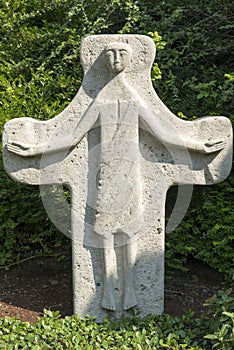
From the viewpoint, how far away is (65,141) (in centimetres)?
311

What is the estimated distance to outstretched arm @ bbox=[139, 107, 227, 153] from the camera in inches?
123

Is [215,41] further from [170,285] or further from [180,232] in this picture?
[170,285]

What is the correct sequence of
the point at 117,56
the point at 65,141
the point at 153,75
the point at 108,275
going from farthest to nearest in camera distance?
the point at 153,75 < the point at 108,275 < the point at 65,141 < the point at 117,56

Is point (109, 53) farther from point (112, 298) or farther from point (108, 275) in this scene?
point (112, 298)

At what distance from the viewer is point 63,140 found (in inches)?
123

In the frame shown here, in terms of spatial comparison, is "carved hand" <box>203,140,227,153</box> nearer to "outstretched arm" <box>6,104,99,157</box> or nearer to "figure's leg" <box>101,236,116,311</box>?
"outstretched arm" <box>6,104,99,157</box>

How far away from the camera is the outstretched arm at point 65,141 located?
308cm

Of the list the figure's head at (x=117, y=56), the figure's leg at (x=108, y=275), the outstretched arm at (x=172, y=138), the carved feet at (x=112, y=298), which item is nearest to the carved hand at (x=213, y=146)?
the outstretched arm at (x=172, y=138)

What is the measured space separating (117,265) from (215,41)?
Answer: 2.39 m

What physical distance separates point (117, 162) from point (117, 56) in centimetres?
63

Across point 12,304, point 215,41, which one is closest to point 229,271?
point 12,304

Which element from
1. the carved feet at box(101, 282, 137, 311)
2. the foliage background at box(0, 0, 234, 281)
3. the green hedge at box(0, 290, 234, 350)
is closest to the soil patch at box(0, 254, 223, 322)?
the foliage background at box(0, 0, 234, 281)

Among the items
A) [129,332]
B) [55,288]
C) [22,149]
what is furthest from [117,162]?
[55,288]

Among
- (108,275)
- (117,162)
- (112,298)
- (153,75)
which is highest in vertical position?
(153,75)
